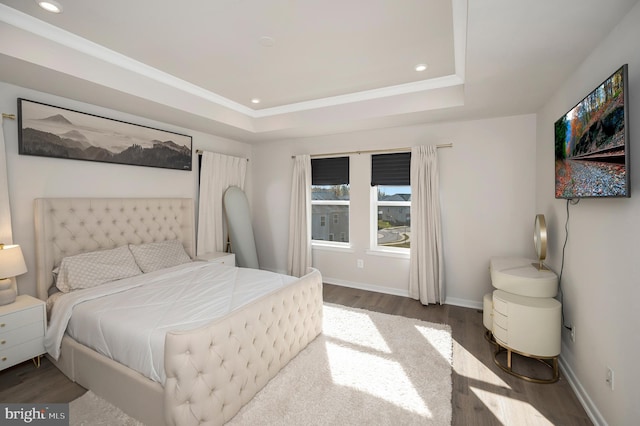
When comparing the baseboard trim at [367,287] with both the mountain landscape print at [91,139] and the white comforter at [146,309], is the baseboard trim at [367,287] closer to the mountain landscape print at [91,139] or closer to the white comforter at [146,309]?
the white comforter at [146,309]

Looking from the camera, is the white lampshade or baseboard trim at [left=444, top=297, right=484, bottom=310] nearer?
the white lampshade

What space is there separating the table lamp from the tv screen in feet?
13.1

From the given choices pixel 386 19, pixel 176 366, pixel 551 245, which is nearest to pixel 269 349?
pixel 176 366

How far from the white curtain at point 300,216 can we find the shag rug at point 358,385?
1.77 metres

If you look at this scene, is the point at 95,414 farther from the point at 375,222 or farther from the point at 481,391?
the point at 375,222

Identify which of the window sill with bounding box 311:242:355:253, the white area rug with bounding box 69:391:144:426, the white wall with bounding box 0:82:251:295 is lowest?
the white area rug with bounding box 69:391:144:426

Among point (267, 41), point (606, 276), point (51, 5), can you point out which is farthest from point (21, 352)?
point (606, 276)

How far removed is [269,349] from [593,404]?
6.99 ft

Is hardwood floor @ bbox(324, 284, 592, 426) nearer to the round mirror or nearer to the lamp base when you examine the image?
the round mirror

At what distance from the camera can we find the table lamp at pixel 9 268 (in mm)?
2182

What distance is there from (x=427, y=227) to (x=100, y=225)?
3.69m

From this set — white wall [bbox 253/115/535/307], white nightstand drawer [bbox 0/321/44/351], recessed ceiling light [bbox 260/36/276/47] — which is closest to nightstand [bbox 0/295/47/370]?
white nightstand drawer [bbox 0/321/44/351]

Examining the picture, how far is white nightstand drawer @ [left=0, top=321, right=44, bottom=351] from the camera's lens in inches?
83.7

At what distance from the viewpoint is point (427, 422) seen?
177 cm
